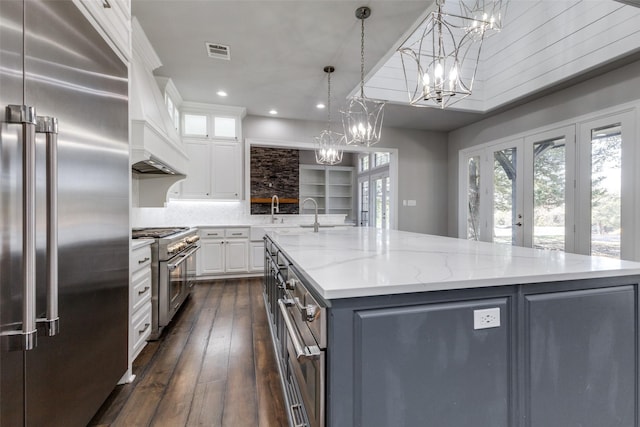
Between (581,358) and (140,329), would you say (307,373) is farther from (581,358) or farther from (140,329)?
(140,329)

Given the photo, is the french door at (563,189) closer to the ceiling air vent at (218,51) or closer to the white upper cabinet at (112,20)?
the ceiling air vent at (218,51)

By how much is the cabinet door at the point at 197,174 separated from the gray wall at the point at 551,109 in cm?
473

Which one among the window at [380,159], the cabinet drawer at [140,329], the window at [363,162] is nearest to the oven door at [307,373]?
the cabinet drawer at [140,329]

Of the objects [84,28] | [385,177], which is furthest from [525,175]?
[84,28]

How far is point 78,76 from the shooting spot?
1273 millimetres

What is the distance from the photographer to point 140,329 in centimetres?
217

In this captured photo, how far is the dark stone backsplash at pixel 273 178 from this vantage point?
6531mm

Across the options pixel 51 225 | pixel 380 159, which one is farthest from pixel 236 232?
pixel 380 159

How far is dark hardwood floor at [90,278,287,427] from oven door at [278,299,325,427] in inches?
17.5

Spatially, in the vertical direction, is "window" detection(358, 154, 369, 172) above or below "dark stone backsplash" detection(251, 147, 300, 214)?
above

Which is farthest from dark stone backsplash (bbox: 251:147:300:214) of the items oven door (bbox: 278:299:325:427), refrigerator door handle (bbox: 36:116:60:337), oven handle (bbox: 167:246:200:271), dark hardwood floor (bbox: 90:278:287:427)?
refrigerator door handle (bbox: 36:116:60:337)

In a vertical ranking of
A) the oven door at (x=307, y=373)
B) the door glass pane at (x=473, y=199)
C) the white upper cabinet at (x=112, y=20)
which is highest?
the white upper cabinet at (x=112, y=20)

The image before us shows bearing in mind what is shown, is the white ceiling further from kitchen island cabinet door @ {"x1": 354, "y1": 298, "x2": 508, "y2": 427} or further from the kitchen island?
kitchen island cabinet door @ {"x1": 354, "y1": 298, "x2": 508, "y2": 427}

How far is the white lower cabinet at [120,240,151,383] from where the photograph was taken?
1.90 metres
